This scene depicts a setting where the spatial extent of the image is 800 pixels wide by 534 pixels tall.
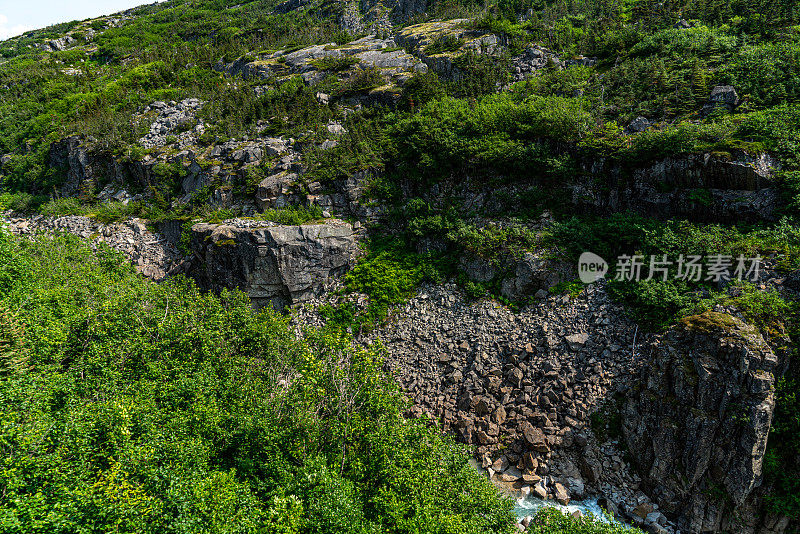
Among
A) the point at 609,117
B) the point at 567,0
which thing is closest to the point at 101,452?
the point at 609,117

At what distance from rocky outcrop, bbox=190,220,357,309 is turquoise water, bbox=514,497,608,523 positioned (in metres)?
19.5

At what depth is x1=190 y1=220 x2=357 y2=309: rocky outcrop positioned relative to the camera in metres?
28.3

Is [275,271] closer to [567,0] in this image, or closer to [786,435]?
[786,435]

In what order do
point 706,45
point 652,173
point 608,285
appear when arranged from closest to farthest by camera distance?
1. point 608,285
2. point 652,173
3. point 706,45

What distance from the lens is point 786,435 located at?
15852mm

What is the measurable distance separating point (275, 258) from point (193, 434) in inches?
653

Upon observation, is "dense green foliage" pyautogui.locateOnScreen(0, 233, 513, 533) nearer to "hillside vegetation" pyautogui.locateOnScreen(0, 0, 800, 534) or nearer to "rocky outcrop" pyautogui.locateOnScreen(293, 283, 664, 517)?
"hillside vegetation" pyautogui.locateOnScreen(0, 0, 800, 534)

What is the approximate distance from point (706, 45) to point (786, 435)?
3535cm

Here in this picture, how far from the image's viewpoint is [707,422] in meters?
16.3

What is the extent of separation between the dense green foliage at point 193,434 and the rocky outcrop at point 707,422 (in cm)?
903
